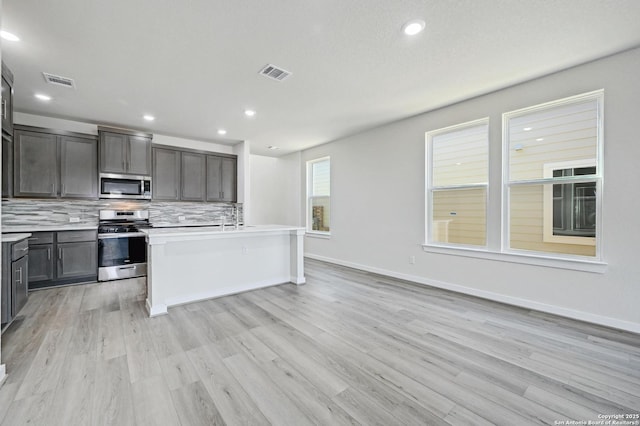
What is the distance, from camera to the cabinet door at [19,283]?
2.83 meters

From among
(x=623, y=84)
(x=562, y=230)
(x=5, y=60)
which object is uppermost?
(x=5, y=60)

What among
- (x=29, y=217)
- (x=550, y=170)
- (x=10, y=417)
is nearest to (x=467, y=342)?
(x=550, y=170)

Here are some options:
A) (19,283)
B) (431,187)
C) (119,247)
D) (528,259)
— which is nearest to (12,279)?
(19,283)

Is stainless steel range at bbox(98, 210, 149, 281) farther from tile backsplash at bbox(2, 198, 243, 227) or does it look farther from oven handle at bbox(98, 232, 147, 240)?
tile backsplash at bbox(2, 198, 243, 227)

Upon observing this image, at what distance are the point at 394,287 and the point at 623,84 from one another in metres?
3.45

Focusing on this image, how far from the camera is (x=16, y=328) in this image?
2.82 m

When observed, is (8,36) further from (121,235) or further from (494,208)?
(494,208)

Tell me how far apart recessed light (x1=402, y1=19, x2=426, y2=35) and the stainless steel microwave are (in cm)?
492

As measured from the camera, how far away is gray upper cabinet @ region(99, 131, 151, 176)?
15.6 ft

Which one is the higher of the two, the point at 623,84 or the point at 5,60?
the point at 5,60

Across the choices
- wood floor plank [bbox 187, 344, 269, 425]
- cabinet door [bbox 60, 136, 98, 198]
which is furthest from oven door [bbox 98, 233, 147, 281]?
wood floor plank [bbox 187, 344, 269, 425]

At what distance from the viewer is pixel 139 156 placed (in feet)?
16.6

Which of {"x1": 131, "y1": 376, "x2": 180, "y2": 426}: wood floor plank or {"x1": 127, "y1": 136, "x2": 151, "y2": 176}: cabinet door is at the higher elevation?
{"x1": 127, "y1": 136, "x2": 151, "y2": 176}: cabinet door

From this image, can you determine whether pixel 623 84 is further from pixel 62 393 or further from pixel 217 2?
pixel 62 393
